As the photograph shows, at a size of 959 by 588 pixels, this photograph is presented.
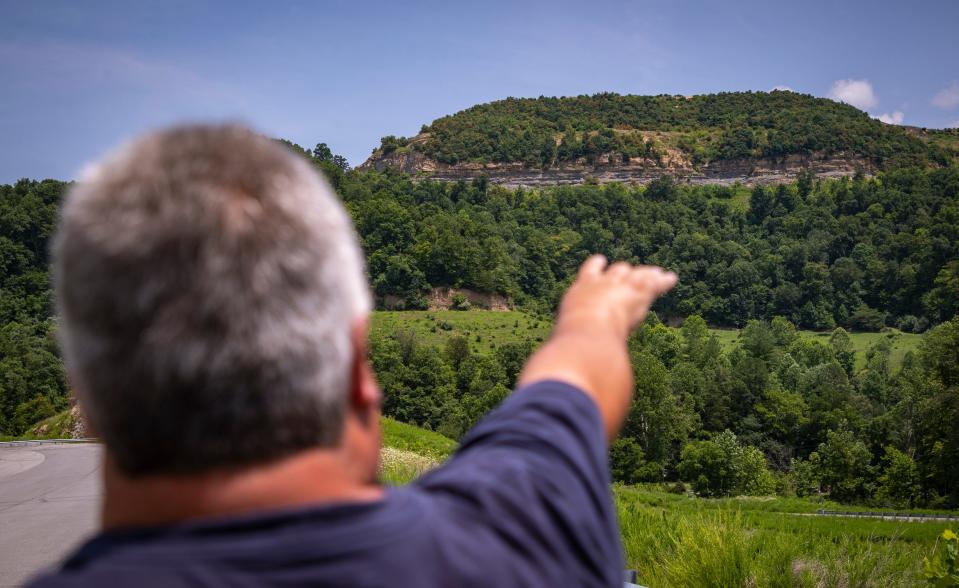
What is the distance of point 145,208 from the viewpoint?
82 cm

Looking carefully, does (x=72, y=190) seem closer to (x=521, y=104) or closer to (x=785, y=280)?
(x=785, y=280)

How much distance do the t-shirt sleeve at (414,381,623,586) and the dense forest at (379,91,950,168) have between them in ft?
559

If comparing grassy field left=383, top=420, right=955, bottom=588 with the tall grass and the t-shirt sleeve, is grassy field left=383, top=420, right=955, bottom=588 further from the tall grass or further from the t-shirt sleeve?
the t-shirt sleeve

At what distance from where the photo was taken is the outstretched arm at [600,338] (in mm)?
1204

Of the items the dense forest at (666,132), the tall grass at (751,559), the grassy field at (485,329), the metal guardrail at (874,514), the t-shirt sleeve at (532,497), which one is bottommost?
the metal guardrail at (874,514)

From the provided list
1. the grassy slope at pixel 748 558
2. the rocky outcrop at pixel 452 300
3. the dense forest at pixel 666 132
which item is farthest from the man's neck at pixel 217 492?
the dense forest at pixel 666 132

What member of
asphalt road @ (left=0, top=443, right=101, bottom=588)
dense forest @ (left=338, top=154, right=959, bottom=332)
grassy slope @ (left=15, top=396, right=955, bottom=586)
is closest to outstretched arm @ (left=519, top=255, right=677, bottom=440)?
grassy slope @ (left=15, top=396, right=955, bottom=586)

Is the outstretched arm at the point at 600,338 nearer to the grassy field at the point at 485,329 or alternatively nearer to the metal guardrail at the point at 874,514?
the metal guardrail at the point at 874,514

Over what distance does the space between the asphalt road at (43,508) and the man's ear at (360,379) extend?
5.19 meters

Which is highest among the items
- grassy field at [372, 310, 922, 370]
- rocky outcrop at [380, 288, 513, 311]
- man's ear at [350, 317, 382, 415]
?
man's ear at [350, 317, 382, 415]

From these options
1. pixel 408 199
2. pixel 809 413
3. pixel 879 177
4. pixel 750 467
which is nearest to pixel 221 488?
pixel 750 467

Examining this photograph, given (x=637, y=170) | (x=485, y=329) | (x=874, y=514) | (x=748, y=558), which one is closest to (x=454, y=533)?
(x=748, y=558)

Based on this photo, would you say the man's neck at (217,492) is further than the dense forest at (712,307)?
No

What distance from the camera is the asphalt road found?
805 centimetres
